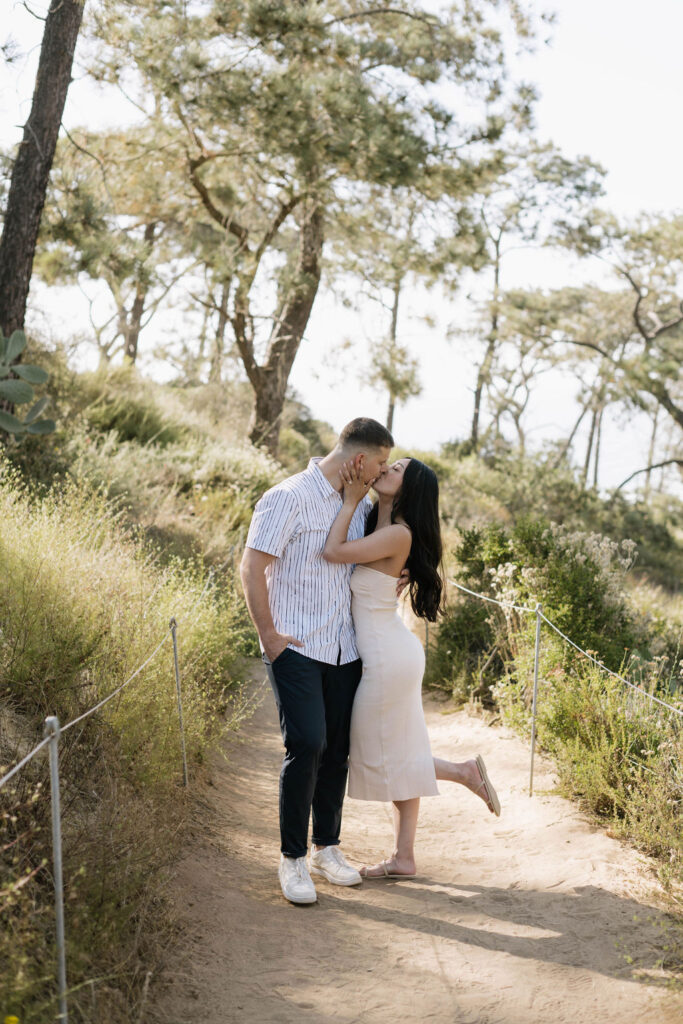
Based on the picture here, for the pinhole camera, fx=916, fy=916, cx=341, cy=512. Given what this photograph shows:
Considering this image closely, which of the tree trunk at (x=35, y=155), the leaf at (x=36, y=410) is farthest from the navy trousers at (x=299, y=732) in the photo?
the tree trunk at (x=35, y=155)

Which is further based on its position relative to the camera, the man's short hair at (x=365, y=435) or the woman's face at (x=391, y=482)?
the woman's face at (x=391, y=482)

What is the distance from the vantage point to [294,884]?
358 cm

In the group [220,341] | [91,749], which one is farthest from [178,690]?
[220,341]

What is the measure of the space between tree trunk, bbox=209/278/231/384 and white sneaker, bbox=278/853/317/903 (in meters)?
10.4

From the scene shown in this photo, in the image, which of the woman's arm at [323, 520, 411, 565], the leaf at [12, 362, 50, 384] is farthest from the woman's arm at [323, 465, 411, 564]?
the leaf at [12, 362, 50, 384]

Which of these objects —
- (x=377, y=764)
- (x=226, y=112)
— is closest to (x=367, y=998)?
(x=377, y=764)

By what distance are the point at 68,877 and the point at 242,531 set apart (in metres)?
7.16

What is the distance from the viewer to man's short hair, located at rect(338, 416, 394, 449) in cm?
362

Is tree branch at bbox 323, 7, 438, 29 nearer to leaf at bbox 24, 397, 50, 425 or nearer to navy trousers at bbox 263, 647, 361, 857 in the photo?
leaf at bbox 24, 397, 50, 425

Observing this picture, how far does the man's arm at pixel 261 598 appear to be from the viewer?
3469 millimetres

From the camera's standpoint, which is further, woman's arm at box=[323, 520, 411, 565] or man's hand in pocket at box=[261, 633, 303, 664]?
woman's arm at box=[323, 520, 411, 565]

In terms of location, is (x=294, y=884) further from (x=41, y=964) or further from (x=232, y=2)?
(x=232, y=2)

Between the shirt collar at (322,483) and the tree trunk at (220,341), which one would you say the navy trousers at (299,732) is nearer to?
the shirt collar at (322,483)

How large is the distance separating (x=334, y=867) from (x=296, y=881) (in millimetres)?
329
